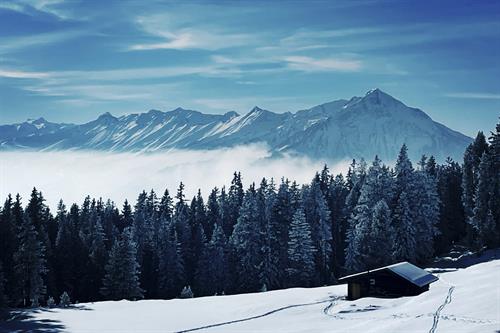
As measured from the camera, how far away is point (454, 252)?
83.8 metres

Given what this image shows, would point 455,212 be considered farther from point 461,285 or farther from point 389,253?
point 461,285

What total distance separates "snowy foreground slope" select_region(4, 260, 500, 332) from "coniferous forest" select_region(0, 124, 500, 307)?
19362mm

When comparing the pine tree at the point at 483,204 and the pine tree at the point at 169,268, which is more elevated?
the pine tree at the point at 483,204

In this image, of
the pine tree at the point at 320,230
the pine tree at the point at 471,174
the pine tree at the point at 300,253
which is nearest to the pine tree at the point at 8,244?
the pine tree at the point at 300,253

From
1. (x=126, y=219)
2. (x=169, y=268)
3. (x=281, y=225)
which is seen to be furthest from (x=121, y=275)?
(x=126, y=219)

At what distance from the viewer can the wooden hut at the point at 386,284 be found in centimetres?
5041

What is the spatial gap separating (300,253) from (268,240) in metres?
6.64

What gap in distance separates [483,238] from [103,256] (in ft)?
179

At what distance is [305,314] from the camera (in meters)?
45.6

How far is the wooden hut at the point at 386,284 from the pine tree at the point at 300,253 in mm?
30617

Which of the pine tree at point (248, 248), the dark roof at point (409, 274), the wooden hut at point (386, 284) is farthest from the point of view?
the pine tree at point (248, 248)

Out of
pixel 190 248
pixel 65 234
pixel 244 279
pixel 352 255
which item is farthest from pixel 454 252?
pixel 65 234

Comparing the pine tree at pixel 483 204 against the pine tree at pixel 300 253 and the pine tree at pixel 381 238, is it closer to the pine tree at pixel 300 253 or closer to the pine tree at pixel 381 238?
the pine tree at pixel 381 238

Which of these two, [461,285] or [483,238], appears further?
[483,238]
